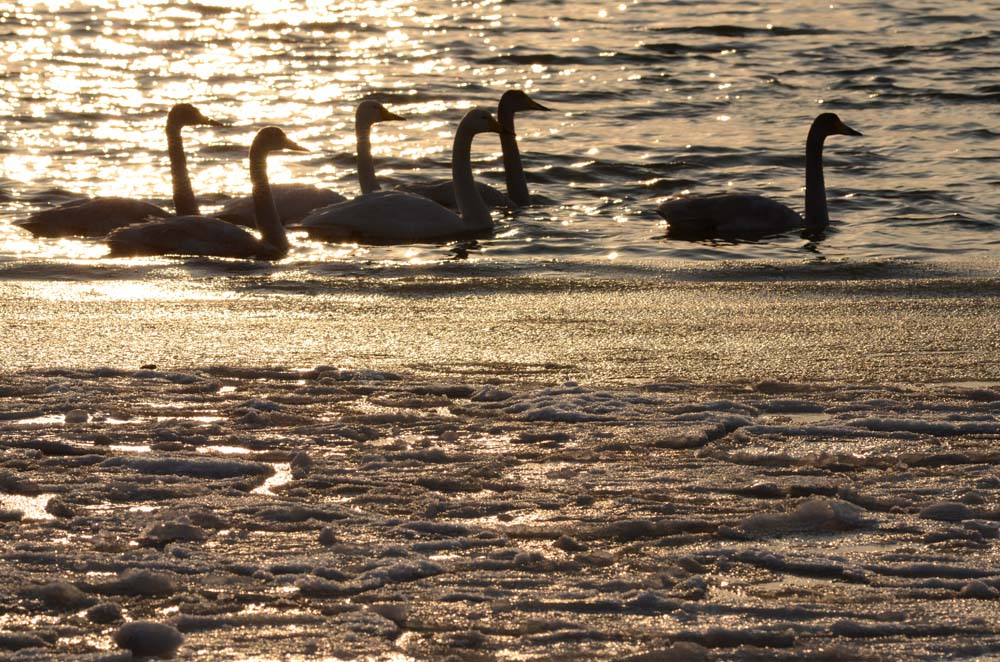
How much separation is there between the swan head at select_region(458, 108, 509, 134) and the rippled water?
0.82 m

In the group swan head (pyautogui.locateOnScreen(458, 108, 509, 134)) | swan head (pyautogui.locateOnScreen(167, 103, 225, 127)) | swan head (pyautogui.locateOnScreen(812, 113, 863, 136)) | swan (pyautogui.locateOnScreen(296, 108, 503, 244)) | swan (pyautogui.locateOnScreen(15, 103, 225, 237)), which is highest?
swan head (pyautogui.locateOnScreen(167, 103, 225, 127))

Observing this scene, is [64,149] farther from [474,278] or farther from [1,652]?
[1,652]

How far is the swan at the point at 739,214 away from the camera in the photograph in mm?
13145

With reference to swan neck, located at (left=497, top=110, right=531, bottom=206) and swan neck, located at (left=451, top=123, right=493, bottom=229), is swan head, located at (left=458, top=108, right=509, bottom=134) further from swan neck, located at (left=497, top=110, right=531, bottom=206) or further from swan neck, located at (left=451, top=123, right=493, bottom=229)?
swan neck, located at (left=497, top=110, right=531, bottom=206)

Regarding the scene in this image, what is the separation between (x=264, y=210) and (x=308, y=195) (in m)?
1.76

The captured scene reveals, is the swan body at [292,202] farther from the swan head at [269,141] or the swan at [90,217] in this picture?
the swan at [90,217]

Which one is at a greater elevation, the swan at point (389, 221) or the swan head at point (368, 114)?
the swan head at point (368, 114)

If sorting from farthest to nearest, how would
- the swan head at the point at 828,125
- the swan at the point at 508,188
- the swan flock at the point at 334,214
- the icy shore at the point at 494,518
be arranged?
1. the swan at the point at 508,188
2. the swan head at the point at 828,125
3. the swan flock at the point at 334,214
4. the icy shore at the point at 494,518

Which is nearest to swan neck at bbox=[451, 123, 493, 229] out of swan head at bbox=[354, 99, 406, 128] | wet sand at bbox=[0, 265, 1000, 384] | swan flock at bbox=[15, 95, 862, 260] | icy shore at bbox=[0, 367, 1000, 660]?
swan flock at bbox=[15, 95, 862, 260]

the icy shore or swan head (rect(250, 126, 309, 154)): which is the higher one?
swan head (rect(250, 126, 309, 154))

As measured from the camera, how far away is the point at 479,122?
14.3 m

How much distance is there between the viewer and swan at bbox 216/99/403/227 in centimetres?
1357

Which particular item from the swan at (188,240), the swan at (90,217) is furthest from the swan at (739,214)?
the swan at (90,217)

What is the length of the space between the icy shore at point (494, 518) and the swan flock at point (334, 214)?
4454mm
